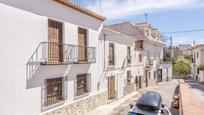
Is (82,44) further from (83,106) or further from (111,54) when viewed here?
(111,54)

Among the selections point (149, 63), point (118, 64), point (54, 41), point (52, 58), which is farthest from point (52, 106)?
point (149, 63)

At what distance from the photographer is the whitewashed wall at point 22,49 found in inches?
400

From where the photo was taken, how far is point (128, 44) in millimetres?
28938

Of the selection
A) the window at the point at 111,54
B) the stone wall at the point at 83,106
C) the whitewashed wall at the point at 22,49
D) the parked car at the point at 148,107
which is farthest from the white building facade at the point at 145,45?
the whitewashed wall at the point at 22,49

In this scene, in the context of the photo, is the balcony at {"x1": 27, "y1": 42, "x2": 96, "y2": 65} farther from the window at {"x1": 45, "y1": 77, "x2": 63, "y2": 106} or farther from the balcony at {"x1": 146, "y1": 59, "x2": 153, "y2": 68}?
the balcony at {"x1": 146, "y1": 59, "x2": 153, "y2": 68}

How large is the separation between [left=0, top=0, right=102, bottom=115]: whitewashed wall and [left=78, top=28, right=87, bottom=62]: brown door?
6.48 feet

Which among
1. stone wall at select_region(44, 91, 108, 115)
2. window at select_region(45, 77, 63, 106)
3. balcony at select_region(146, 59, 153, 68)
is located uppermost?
balcony at select_region(146, 59, 153, 68)

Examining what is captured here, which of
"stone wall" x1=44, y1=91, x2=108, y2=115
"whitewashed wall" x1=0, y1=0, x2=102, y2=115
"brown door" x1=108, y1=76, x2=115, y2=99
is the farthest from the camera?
"brown door" x1=108, y1=76, x2=115, y2=99

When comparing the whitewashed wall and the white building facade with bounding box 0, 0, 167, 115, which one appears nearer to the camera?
the whitewashed wall

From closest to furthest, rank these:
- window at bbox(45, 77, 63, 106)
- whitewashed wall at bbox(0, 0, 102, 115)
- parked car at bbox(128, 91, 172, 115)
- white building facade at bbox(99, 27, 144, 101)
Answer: whitewashed wall at bbox(0, 0, 102, 115) → window at bbox(45, 77, 63, 106) → parked car at bbox(128, 91, 172, 115) → white building facade at bbox(99, 27, 144, 101)

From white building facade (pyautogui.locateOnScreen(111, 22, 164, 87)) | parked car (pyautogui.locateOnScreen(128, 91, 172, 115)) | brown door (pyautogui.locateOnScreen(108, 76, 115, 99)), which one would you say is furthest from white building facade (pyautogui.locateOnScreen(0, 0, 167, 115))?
white building facade (pyautogui.locateOnScreen(111, 22, 164, 87))

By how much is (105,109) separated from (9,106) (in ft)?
31.1

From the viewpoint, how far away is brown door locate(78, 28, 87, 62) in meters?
16.5

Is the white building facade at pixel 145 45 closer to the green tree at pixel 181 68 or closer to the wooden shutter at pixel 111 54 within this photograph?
the wooden shutter at pixel 111 54
